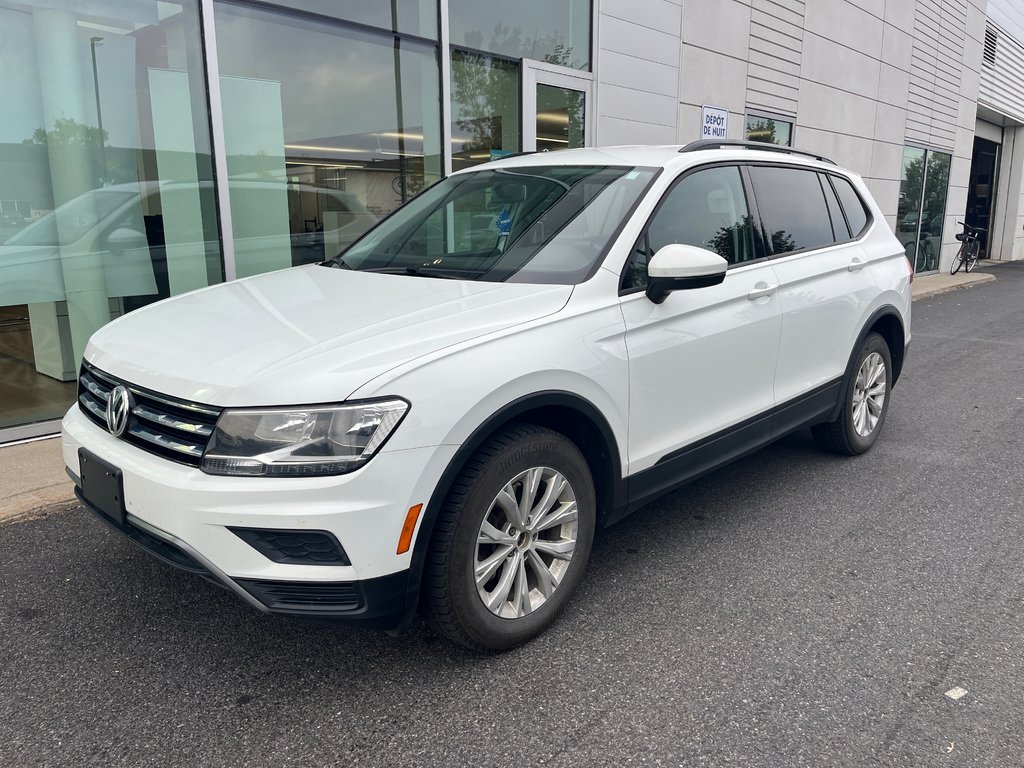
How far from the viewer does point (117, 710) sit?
249cm

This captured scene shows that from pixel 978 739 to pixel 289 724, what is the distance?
6.64 feet

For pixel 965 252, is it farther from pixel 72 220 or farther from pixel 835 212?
pixel 72 220

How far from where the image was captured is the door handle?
368cm

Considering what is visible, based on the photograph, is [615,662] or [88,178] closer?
[615,662]

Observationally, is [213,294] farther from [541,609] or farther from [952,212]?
[952,212]

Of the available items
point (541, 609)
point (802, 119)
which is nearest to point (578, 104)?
point (802, 119)

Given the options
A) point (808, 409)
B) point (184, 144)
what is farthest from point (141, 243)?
point (808, 409)

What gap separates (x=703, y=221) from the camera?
3.63 meters

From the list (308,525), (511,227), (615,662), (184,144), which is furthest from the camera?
(184,144)

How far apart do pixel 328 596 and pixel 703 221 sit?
2.31 m

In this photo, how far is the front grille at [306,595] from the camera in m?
2.33

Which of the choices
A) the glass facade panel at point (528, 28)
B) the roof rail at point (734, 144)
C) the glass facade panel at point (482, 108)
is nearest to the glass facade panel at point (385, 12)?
the glass facade panel at point (528, 28)

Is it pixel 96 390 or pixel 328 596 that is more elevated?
pixel 96 390

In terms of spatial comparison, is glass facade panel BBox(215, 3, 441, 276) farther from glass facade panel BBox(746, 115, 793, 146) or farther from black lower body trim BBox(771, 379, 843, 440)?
glass facade panel BBox(746, 115, 793, 146)
